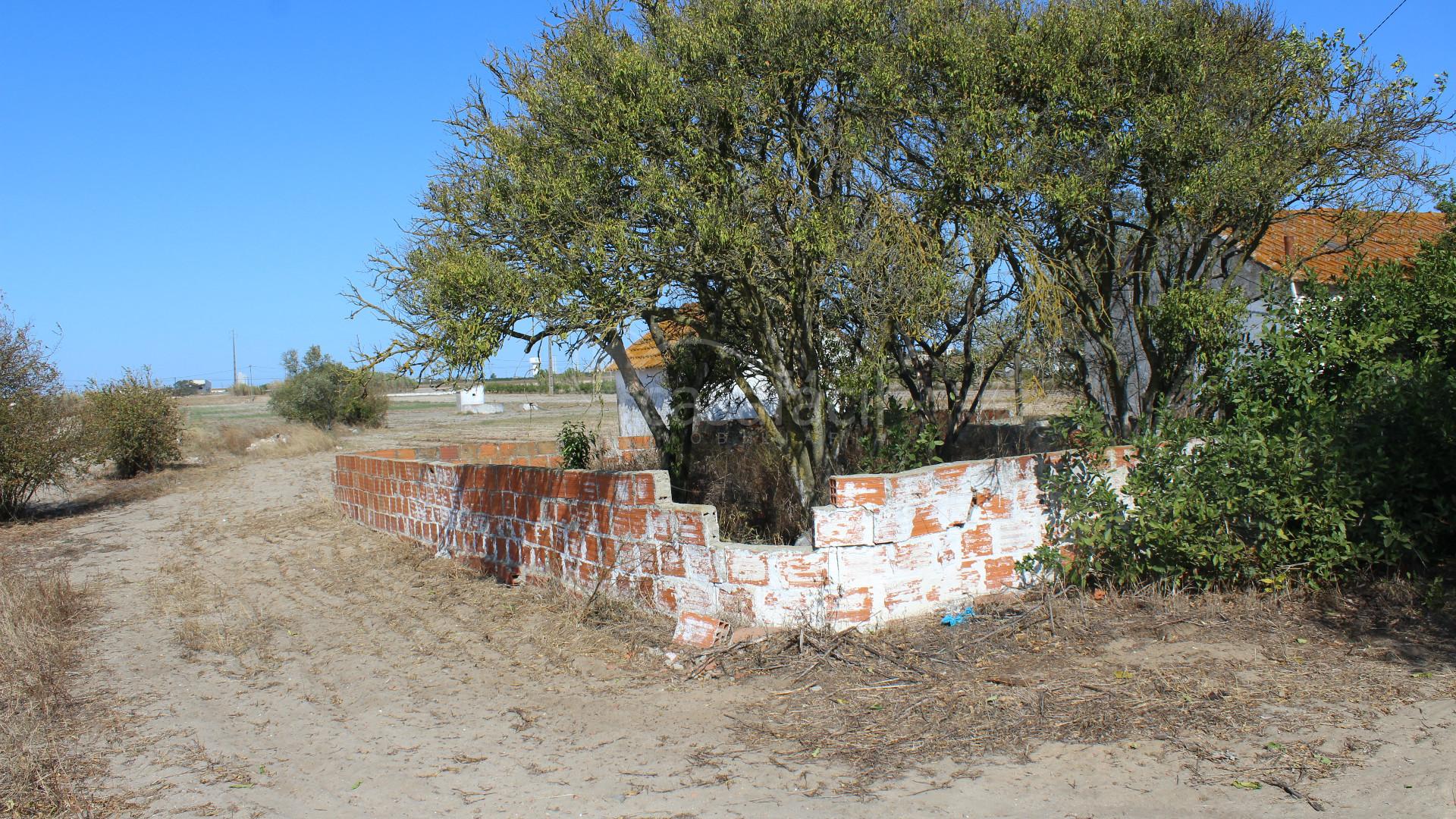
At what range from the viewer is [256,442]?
25.9 m

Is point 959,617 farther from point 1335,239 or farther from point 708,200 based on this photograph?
point 1335,239

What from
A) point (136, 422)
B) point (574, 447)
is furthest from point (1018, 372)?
point (136, 422)

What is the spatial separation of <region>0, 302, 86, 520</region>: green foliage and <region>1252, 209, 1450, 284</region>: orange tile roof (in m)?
17.0

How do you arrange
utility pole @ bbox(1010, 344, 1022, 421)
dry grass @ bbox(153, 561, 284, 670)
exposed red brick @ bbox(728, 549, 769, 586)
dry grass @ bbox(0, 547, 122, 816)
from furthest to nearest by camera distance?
utility pole @ bbox(1010, 344, 1022, 421)
dry grass @ bbox(153, 561, 284, 670)
exposed red brick @ bbox(728, 549, 769, 586)
dry grass @ bbox(0, 547, 122, 816)

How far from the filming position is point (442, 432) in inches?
1208

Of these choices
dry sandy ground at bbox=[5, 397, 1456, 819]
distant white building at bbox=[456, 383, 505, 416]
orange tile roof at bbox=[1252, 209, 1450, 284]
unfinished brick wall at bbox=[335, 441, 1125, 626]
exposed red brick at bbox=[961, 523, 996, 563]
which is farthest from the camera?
distant white building at bbox=[456, 383, 505, 416]

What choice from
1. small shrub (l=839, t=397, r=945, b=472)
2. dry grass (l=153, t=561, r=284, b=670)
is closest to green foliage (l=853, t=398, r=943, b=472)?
small shrub (l=839, t=397, r=945, b=472)

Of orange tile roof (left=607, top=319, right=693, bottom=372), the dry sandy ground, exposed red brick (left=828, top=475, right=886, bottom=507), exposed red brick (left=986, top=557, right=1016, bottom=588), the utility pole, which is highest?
orange tile roof (left=607, top=319, right=693, bottom=372)

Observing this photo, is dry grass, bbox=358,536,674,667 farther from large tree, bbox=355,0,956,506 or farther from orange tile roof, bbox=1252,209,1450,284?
orange tile roof, bbox=1252,209,1450,284

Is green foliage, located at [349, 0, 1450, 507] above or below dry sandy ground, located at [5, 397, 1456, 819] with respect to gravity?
above

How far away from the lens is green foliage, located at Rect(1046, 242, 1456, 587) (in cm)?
617

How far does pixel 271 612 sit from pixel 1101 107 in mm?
8101

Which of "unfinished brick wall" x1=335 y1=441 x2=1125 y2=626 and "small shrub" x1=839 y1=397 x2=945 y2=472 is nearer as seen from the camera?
"unfinished brick wall" x1=335 y1=441 x2=1125 y2=626

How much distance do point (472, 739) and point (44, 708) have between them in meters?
2.70
